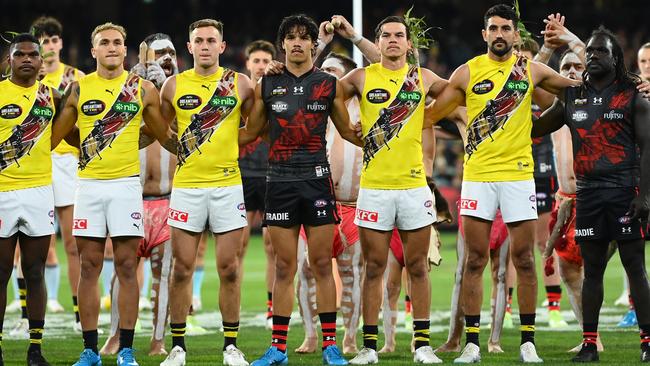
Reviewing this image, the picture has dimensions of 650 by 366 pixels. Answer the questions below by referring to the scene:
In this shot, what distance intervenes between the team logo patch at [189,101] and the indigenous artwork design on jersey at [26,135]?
1.02 meters

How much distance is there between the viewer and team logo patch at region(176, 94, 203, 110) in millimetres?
9062

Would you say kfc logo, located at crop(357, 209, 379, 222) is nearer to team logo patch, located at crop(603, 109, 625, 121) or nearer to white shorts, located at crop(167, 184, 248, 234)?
white shorts, located at crop(167, 184, 248, 234)

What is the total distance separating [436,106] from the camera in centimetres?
939

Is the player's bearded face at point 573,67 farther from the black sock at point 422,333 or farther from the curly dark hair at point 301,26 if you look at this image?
the black sock at point 422,333

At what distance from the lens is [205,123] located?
9.07 metres

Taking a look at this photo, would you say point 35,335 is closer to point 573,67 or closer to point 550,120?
point 550,120

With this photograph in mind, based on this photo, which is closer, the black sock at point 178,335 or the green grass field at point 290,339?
the black sock at point 178,335

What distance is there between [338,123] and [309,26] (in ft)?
2.61

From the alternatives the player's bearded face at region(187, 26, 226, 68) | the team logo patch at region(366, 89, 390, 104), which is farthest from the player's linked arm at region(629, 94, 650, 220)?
the player's bearded face at region(187, 26, 226, 68)

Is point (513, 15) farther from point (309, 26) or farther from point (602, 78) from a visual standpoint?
point (309, 26)

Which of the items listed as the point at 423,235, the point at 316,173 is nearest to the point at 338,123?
the point at 316,173

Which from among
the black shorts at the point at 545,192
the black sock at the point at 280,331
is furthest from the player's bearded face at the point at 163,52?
the black shorts at the point at 545,192

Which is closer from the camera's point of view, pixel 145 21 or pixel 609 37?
pixel 609 37

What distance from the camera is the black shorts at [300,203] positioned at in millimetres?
8992
